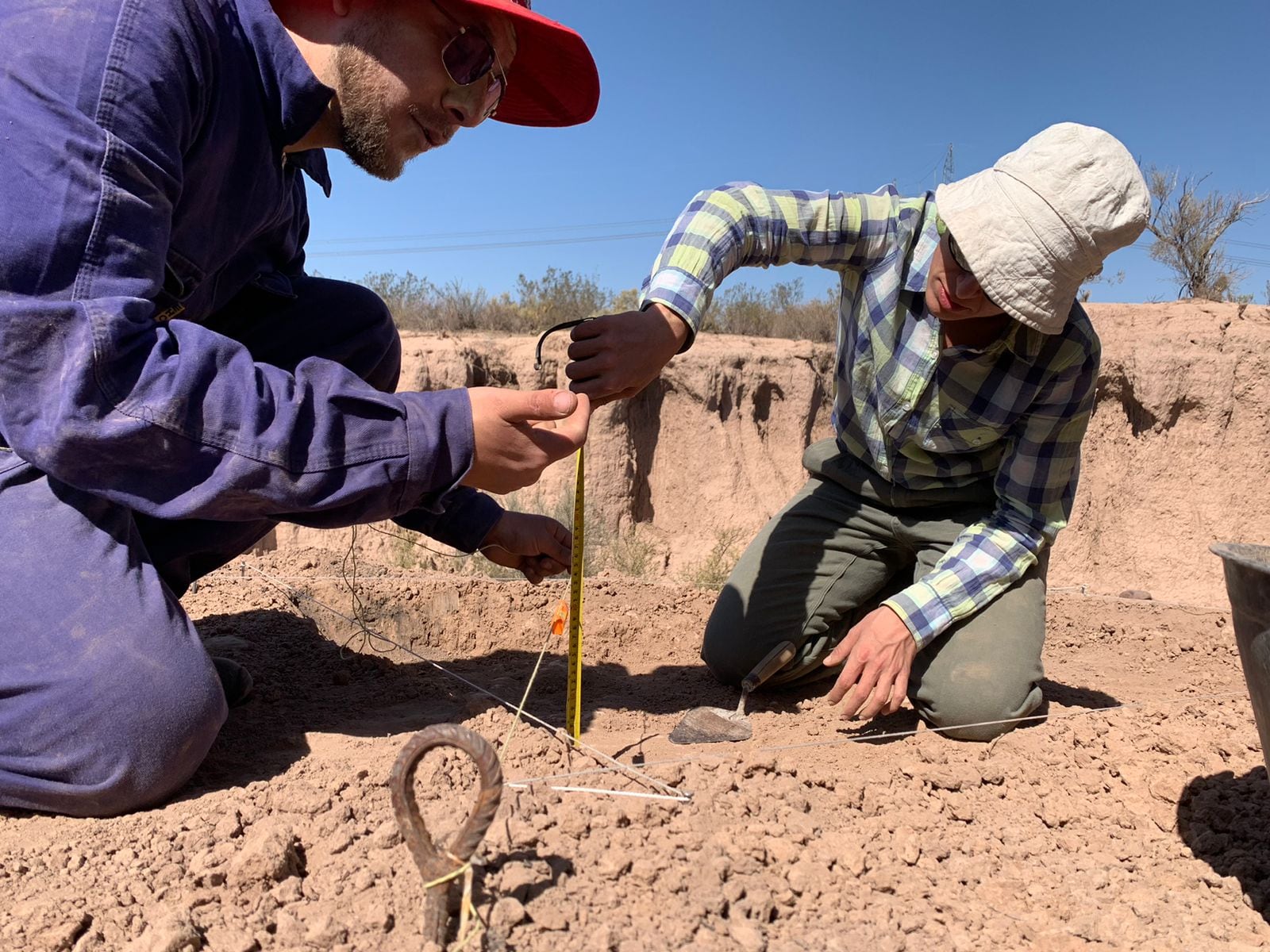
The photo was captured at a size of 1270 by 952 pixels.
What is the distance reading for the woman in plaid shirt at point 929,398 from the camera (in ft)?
8.01

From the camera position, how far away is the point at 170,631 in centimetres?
202

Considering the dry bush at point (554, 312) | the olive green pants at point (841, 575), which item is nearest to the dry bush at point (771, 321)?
the dry bush at point (554, 312)

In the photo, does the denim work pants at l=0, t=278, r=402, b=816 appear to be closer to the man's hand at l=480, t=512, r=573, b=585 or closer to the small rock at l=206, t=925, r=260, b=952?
the small rock at l=206, t=925, r=260, b=952

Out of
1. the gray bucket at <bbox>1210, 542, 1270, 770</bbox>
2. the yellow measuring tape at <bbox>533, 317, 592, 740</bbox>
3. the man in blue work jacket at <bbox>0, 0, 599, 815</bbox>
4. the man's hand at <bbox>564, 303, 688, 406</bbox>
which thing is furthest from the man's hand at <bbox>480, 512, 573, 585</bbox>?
the gray bucket at <bbox>1210, 542, 1270, 770</bbox>

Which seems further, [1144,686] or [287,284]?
[1144,686]

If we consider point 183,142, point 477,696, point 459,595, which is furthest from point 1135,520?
point 183,142

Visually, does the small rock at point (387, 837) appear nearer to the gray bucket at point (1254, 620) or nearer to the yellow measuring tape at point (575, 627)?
the yellow measuring tape at point (575, 627)

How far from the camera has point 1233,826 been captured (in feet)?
6.98

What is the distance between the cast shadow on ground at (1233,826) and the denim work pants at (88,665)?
228cm

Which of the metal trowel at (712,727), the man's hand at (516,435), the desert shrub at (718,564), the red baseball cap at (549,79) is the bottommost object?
the desert shrub at (718,564)

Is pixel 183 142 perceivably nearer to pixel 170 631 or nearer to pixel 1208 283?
pixel 170 631

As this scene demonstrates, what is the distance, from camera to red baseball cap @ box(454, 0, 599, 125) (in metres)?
2.42

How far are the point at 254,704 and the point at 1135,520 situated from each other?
7.70 meters

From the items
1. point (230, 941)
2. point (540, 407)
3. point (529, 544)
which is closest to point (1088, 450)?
point (529, 544)
